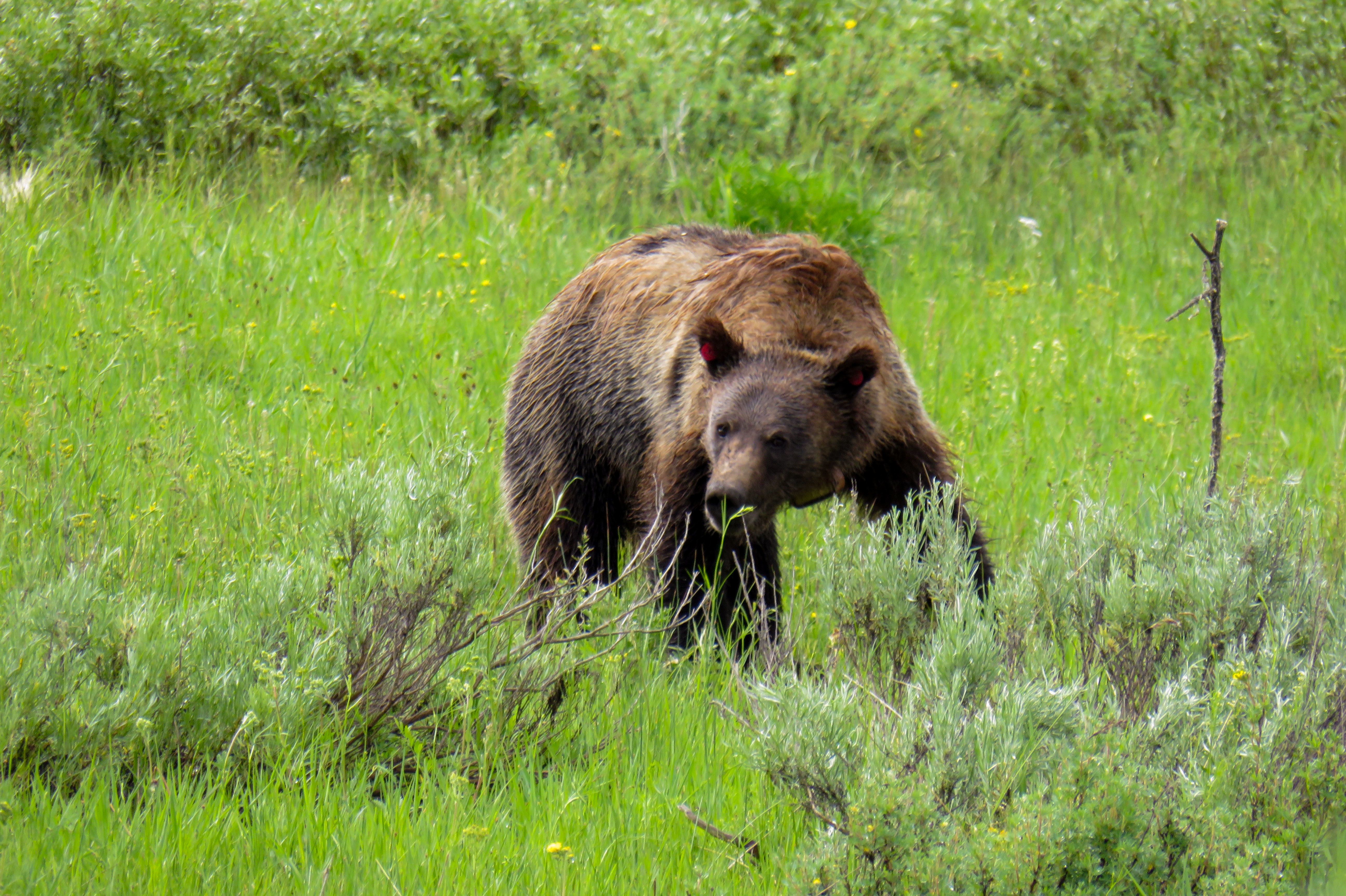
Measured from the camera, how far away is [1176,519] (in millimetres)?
4371

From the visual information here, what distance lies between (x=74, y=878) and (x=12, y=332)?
14.4 feet

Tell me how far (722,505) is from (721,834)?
1.77 m

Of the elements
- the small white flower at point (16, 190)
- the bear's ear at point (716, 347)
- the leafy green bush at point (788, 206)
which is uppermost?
the small white flower at point (16, 190)

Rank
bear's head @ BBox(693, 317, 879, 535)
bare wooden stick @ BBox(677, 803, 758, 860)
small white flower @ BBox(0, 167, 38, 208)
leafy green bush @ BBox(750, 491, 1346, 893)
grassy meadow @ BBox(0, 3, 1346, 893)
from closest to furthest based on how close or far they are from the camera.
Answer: leafy green bush @ BBox(750, 491, 1346, 893) → grassy meadow @ BBox(0, 3, 1346, 893) → bare wooden stick @ BBox(677, 803, 758, 860) → bear's head @ BBox(693, 317, 879, 535) → small white flower @ BBox(0, 167, 38, 208)

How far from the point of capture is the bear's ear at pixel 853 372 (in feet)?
15.6

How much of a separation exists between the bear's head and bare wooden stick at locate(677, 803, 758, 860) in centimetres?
160

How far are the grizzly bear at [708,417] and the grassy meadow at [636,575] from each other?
314mm

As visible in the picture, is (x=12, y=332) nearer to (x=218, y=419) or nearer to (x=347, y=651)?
(x=218, y=419)

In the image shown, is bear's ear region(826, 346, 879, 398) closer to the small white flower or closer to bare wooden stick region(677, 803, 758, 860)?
bare wooden stick region(677, 803, 758, 860)

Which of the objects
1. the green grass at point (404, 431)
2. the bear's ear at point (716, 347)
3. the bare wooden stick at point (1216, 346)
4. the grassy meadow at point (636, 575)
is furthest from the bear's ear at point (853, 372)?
the bare wooden stick at point (1216, 346)

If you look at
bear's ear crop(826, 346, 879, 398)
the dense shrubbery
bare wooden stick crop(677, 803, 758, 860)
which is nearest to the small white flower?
the dense shrubbery

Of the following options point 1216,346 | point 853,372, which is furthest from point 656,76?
point 1216,346

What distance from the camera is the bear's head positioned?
186 inches

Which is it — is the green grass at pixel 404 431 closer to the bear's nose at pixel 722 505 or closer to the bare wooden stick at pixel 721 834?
the bare wooden stick at pixel 721 834
